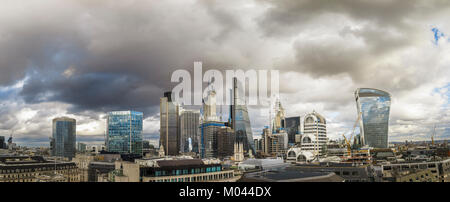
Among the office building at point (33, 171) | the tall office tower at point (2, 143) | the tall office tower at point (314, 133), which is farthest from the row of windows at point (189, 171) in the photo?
the tall office tower at point (2, 143)

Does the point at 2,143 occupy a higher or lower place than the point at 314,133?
lower

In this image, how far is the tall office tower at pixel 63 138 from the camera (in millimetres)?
187625

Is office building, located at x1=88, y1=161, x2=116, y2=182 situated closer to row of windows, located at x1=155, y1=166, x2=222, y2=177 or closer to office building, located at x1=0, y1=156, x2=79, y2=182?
office building, located at x1=0, y1=156, x2=79, y2=182

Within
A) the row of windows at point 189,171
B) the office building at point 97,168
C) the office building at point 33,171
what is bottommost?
the office building at point 97,168

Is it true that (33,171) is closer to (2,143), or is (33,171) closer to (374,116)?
(2,143)

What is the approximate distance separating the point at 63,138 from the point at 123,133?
3572cm

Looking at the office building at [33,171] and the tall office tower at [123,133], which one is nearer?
the office building at [33,171]

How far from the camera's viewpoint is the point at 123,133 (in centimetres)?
18875

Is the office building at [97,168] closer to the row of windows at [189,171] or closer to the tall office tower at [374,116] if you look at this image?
the row of windows at [189,171]

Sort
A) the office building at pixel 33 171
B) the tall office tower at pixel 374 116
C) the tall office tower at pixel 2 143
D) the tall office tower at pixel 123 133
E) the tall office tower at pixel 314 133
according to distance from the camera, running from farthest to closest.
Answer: the tall office tower at pixel 123 133 < the tall office tower at pixel 2 143 < the tall office tower at pixel 374 116 < the tall office tower at pixel 314 133 < the office building at pixel 33 171

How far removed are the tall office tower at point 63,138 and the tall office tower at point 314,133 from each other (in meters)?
138

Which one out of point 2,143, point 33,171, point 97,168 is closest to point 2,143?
point 2,143
